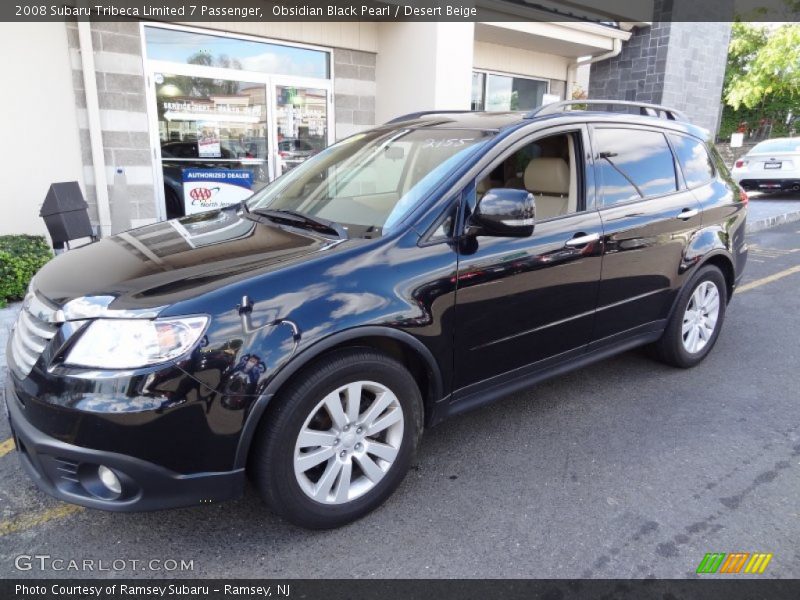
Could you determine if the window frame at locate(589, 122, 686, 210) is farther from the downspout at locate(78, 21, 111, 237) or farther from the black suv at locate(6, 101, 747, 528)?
the downspout at locate(78, 21, 111, 237)

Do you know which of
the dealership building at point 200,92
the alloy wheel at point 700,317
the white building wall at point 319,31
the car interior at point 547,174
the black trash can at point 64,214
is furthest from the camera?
the white building wall at point 319,31

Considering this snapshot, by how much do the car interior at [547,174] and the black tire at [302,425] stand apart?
1.26 m

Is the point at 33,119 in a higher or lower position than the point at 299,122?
lower

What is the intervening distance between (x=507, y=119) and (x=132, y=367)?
230 centimetres

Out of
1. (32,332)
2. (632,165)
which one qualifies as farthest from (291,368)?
(632,165)

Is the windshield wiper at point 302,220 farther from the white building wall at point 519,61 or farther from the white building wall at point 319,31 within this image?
the white building wall at point 519,61

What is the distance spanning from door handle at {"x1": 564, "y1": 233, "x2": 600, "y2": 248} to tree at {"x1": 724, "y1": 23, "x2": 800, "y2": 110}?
21.4 m

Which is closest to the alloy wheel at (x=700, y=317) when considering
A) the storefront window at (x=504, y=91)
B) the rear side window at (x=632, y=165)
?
the rear side window at (x=632, y=165)

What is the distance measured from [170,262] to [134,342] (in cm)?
49

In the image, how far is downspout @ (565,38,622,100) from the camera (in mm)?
11875

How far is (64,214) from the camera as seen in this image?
5.58 meters

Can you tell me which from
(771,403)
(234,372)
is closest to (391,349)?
(234,372)

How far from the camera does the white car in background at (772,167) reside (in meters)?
13.4
